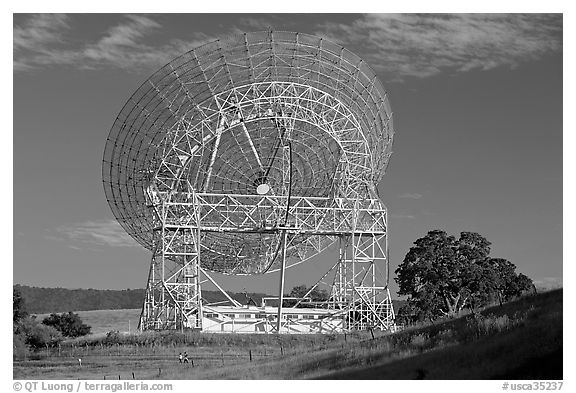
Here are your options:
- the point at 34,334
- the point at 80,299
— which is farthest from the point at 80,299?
the point at 34,334

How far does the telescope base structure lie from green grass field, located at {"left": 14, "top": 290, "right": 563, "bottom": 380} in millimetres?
7420

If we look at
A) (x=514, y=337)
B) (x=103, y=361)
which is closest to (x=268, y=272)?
(x=103, y=361)

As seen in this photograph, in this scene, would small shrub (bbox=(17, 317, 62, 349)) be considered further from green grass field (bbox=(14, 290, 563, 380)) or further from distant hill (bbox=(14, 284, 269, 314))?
distant hill (bbox=(14, 284, 269, 314))

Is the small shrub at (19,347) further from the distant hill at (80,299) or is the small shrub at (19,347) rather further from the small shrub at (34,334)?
the distant hill at (80,299)

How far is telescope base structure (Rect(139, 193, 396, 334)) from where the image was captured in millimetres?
61688

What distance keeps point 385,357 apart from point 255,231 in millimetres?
28245

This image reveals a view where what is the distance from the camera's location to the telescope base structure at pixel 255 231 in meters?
61.7

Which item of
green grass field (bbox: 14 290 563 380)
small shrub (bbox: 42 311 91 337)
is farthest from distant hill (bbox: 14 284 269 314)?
green grass field (bbox: 14 290 563 380)

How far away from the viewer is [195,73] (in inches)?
2397

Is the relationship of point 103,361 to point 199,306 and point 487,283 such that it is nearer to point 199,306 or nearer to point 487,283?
point 199,306

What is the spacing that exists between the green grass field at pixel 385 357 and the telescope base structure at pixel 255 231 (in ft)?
24.3

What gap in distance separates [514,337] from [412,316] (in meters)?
44.3

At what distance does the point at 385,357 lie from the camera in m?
36.3

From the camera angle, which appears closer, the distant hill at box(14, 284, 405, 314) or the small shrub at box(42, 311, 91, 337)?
the small shrub at box(42, 311, 91, 337)
